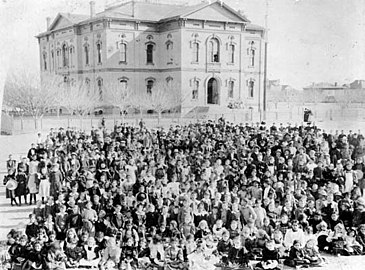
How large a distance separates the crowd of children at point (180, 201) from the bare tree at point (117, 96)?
315mm

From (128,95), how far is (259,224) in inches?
112

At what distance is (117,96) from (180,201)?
218cm

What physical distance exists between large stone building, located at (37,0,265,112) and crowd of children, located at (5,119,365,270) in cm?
65

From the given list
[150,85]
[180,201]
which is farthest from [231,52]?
[180,201]

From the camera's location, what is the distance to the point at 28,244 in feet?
11.9

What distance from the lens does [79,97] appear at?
563 cm

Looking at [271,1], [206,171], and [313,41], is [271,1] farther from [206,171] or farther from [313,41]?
[206,171]

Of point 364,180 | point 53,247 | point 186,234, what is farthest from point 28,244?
point 364,180

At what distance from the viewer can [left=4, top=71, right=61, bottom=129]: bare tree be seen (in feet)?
15.4

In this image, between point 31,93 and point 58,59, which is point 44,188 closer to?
point 31,93

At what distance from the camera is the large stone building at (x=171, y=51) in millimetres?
5758

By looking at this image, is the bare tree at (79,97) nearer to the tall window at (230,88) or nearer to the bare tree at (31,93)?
the bare tree at (31,93)

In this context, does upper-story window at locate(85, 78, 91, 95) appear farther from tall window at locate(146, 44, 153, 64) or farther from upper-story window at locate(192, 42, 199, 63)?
upper-story window at locate(192, 42, 199, 63)

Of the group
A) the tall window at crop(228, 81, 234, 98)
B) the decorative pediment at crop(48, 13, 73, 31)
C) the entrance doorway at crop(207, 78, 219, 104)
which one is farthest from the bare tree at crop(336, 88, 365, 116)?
the decorative pediment at crop(48, 13, 73, 31)
